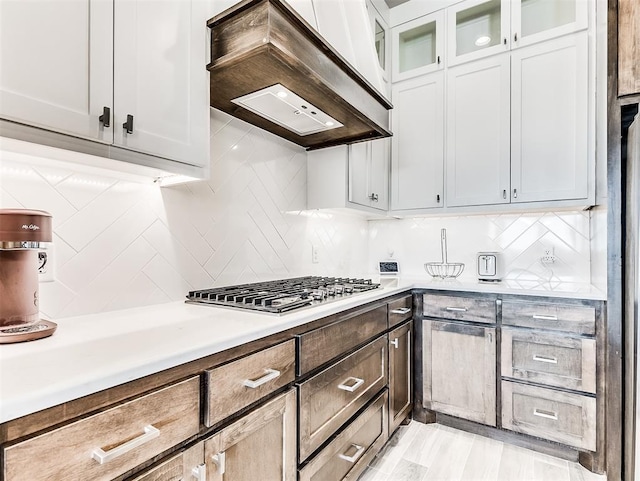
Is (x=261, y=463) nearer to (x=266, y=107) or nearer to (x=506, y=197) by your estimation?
(x=266, y=107)

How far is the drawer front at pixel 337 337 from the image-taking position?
1.24 meters

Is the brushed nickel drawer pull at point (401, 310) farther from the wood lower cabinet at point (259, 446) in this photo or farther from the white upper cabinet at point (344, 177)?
the wood lower cabinet at point (259, 446)

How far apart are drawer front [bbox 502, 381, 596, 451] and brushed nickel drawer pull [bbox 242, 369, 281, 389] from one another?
1.55 metres

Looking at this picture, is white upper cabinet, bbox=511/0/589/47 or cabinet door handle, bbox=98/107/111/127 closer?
cabinet door handle, bbox=98/107/111/127

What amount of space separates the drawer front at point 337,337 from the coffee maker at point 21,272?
749 millimetres

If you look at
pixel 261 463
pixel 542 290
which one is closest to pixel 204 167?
pixel 261 463

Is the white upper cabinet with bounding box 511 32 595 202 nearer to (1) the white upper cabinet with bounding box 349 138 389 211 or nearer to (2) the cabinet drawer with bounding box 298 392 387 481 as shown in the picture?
(1) the white upper cabinet with bounding box 349 138 389 211

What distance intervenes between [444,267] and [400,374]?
914 mm

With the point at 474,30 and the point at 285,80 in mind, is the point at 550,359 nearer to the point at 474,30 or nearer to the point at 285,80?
the point at 285,80

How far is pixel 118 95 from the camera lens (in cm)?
101

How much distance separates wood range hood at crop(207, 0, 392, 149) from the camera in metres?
1.24

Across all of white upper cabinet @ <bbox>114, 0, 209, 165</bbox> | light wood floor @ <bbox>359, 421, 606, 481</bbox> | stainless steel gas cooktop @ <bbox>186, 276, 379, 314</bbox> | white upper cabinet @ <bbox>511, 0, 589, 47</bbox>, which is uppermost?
white upper cabinet @ <bbox>511, 0, 589, 47</bbox>

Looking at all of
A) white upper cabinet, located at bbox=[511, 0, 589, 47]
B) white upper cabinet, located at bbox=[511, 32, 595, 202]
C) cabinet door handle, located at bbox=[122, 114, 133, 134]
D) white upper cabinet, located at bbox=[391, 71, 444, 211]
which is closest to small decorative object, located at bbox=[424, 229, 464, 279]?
white upper cabinet, located at bbox=[391, 71, 444, 211]

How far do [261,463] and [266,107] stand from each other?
4.74ft
